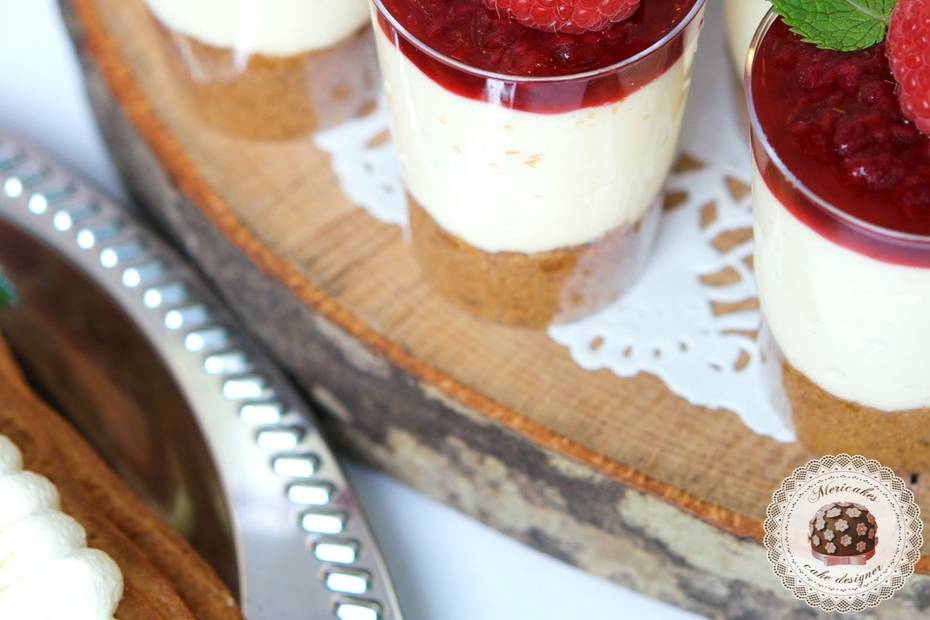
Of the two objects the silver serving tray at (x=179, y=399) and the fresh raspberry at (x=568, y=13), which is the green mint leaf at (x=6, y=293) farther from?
the fresh raspberry at (x=568, y=13)

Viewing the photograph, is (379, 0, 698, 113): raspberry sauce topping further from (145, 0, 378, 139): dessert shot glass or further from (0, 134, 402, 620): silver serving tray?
(0, 134, 402, 620): silver serving tray

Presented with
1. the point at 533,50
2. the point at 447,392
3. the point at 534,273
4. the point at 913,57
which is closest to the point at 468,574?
the point at 447,392

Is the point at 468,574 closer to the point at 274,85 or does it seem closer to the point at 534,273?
the point at 534,273

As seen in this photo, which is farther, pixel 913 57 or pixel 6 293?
pixel 6 293

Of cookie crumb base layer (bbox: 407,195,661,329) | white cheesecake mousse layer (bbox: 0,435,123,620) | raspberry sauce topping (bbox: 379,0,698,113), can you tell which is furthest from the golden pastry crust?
raspberry sauce topping (bbox: 379,0,698,113)

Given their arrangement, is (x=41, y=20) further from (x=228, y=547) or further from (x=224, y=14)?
(x=228, y=547)

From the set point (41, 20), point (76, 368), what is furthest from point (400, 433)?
point (41, 20)
